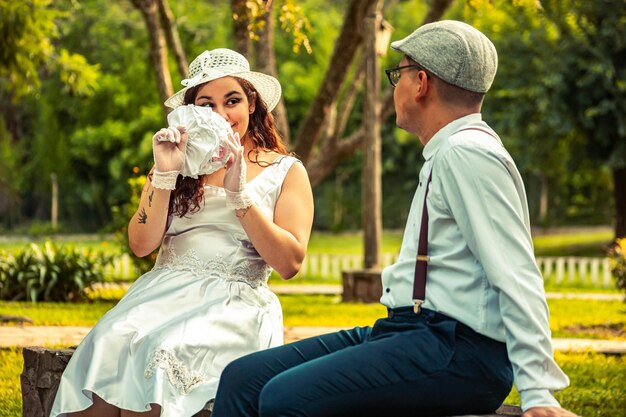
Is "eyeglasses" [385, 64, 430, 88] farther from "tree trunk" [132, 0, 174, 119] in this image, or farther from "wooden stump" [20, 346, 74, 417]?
"tree trunk" [132, 0, 174, 119]

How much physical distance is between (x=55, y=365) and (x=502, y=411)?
196cm

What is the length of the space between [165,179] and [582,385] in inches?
180

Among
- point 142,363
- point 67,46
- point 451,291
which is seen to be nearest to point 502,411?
point 451,291

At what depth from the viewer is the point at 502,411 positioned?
124 inches

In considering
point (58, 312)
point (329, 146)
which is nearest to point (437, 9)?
point (329, 146)

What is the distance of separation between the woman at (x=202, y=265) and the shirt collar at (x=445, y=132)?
87cm

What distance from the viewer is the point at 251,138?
4.43 metres

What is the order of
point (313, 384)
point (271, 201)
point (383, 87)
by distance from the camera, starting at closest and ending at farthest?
1. point (313, 384)
2. point (271, 201)
3. point (383, 87)

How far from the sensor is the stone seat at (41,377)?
4.27m

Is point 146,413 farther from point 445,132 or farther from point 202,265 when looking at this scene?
point 445,132

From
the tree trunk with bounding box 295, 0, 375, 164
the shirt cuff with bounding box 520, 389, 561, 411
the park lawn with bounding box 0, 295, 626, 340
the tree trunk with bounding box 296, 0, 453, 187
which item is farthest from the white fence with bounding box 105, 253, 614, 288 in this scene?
the shirt cuff with bounding box 520, 389, 561, 411

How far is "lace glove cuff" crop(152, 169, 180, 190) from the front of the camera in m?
3.84

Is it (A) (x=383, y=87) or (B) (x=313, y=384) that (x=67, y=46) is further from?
(B) (x=313, y=384)

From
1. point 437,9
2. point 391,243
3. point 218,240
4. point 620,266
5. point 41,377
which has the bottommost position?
point 391,243
